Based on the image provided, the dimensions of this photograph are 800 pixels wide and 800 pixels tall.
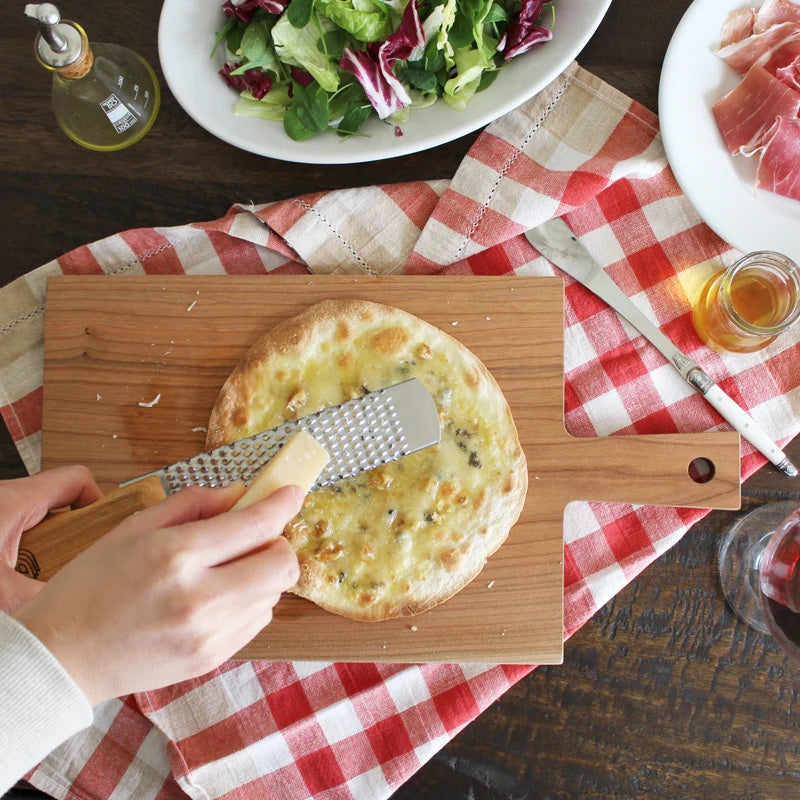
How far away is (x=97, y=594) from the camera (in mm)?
1493

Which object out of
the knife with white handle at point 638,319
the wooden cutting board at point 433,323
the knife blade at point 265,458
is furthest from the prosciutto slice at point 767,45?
the knife blade at point 265,458

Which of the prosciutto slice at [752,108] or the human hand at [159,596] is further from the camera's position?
the prosciutto slice at [752,108]

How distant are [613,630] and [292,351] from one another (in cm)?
132

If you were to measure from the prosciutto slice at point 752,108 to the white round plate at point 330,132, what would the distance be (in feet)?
1.69

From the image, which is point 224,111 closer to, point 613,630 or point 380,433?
point 380,433

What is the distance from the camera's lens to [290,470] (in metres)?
1.66

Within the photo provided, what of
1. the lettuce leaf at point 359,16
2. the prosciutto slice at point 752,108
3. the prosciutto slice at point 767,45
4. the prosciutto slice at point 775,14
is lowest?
the prosciutto slice at point 752,108

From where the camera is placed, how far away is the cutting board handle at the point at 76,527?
1.85 metres

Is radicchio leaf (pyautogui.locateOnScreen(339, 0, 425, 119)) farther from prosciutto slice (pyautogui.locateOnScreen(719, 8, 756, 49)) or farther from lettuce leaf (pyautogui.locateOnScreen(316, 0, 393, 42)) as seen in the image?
prosciutto slice (pyautogui.locateOnScreen(719, 8, 756, 49))

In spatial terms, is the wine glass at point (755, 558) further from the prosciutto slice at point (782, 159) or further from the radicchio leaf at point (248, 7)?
the radicchio leaf at point (248, 7)

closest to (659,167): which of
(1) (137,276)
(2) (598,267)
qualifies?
(2) (598,267)

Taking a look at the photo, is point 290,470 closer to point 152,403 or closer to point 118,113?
point 152,403

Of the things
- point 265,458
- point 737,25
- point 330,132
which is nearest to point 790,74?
point 737,25

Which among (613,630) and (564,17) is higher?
(564,17)
